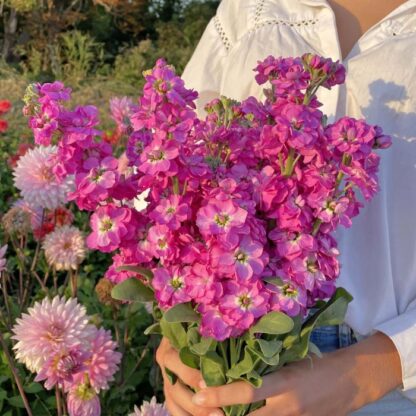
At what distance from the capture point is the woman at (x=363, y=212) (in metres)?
0.85

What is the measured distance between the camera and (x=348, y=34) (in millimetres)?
1117

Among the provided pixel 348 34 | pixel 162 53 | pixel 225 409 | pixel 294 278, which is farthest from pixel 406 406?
pixel 162 53

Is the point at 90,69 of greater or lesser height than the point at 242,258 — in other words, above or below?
below

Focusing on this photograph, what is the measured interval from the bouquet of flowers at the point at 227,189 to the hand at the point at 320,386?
9cm

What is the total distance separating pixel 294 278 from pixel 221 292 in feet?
0.25

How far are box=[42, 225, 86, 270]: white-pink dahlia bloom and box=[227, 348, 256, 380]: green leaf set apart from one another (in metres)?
0.67

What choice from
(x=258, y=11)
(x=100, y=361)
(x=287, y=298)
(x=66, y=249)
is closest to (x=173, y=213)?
(x=287, y=298)

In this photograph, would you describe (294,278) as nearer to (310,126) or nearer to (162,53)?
(310,126)

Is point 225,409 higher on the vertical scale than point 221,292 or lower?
lower

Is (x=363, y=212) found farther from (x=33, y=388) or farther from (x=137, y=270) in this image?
(x=33, y=388)

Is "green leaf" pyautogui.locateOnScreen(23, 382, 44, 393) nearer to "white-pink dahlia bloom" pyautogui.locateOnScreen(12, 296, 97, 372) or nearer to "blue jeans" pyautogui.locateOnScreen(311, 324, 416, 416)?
"white-pink dahlia bloom" pyautogui.locateOnScreen(12, 296, 97, 372)

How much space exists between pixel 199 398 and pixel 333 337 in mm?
278

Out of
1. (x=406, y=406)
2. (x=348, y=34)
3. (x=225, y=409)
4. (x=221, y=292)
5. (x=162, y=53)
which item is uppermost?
(x=348, y=34)

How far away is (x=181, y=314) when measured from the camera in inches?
27.8
